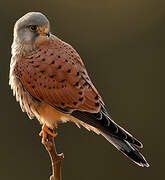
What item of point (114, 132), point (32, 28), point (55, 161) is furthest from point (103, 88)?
point (55, 161)

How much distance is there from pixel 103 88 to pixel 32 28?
4.92 meters

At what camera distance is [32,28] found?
521 centimetres

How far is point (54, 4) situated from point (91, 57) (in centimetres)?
251

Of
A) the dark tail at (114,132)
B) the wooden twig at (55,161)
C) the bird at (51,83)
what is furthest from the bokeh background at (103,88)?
the wooden twig at (55,161)

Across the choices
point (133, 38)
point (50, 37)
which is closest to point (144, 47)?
point (133, 38)

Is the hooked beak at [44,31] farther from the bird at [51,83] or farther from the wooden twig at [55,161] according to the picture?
the wooden twig at [55,161]

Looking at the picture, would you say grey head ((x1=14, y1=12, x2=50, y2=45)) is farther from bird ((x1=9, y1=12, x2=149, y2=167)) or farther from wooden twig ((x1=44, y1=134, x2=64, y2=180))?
wooden twig ((x1=44, y1=134, x2=64, y2=180))

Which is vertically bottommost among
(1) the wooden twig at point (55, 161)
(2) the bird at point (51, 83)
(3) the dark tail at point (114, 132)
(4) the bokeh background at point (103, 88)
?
(4) the bokeh background at point (103, 88)

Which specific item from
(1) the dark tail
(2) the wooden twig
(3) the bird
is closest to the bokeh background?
(3) the bird

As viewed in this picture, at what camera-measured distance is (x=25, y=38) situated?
17.3 ft

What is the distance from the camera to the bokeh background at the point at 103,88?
30.1 ft

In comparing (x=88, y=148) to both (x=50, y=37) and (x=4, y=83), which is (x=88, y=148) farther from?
(x=50, y=37)

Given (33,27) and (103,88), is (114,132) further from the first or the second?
(103,88)

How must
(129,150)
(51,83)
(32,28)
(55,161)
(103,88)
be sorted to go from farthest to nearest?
1. (103,88)
2. (32,28)
3. (51,83)
4. (129,150)
5. (55,161)
